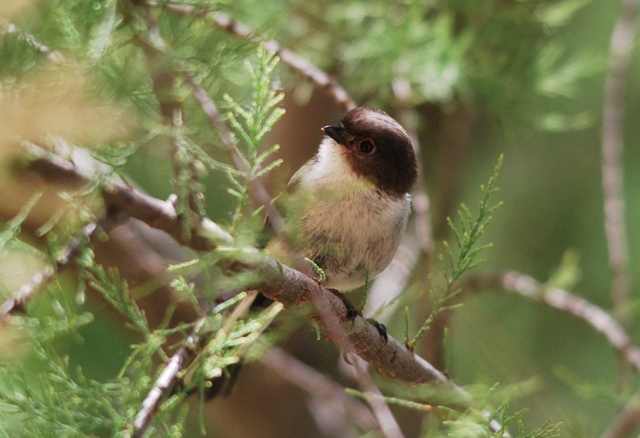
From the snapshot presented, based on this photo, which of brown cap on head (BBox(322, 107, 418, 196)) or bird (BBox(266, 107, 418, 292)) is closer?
bird (BBox(266, 107, 418, 292))

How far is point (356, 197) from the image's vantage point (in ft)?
7.82

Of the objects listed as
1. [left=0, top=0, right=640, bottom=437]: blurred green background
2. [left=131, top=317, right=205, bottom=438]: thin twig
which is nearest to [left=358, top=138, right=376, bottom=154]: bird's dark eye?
[left=0, top=0, right=640, bottom=437]: blurred green background

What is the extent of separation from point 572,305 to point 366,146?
132 centimetres

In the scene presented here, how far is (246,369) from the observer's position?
11.7ft

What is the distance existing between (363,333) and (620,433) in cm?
156

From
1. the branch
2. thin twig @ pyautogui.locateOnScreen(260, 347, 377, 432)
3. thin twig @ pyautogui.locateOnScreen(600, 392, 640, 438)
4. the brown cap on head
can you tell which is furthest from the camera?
thin twig @ pyautogui.locateOnScreen(260, 347, 377, 432)

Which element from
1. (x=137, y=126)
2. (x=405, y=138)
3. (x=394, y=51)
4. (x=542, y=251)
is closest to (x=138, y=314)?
(x=137, y=126)

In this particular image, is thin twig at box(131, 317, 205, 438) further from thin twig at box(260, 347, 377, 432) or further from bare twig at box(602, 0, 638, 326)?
bare twig at box(602, 0, 638, 326)

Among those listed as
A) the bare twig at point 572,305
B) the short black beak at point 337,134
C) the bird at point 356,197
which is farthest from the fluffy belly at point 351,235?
the bare twig at point 572,305

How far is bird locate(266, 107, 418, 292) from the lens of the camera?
2303mm

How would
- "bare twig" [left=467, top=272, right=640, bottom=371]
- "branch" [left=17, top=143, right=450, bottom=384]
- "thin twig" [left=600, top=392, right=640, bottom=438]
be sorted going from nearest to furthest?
"branch" [left=17, top=143, right=450, bottom=384] → "thin twig" [left=600, top=392, right=640, bottom=438] → "bare twig" [left=467, top=272, right=640, bottom=371]

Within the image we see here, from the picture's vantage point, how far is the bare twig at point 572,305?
2916 millimetres

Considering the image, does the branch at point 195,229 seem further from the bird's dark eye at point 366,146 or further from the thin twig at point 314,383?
the thin twig at point 314,383

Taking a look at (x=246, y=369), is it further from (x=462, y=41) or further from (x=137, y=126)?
(x=137, y=126)
